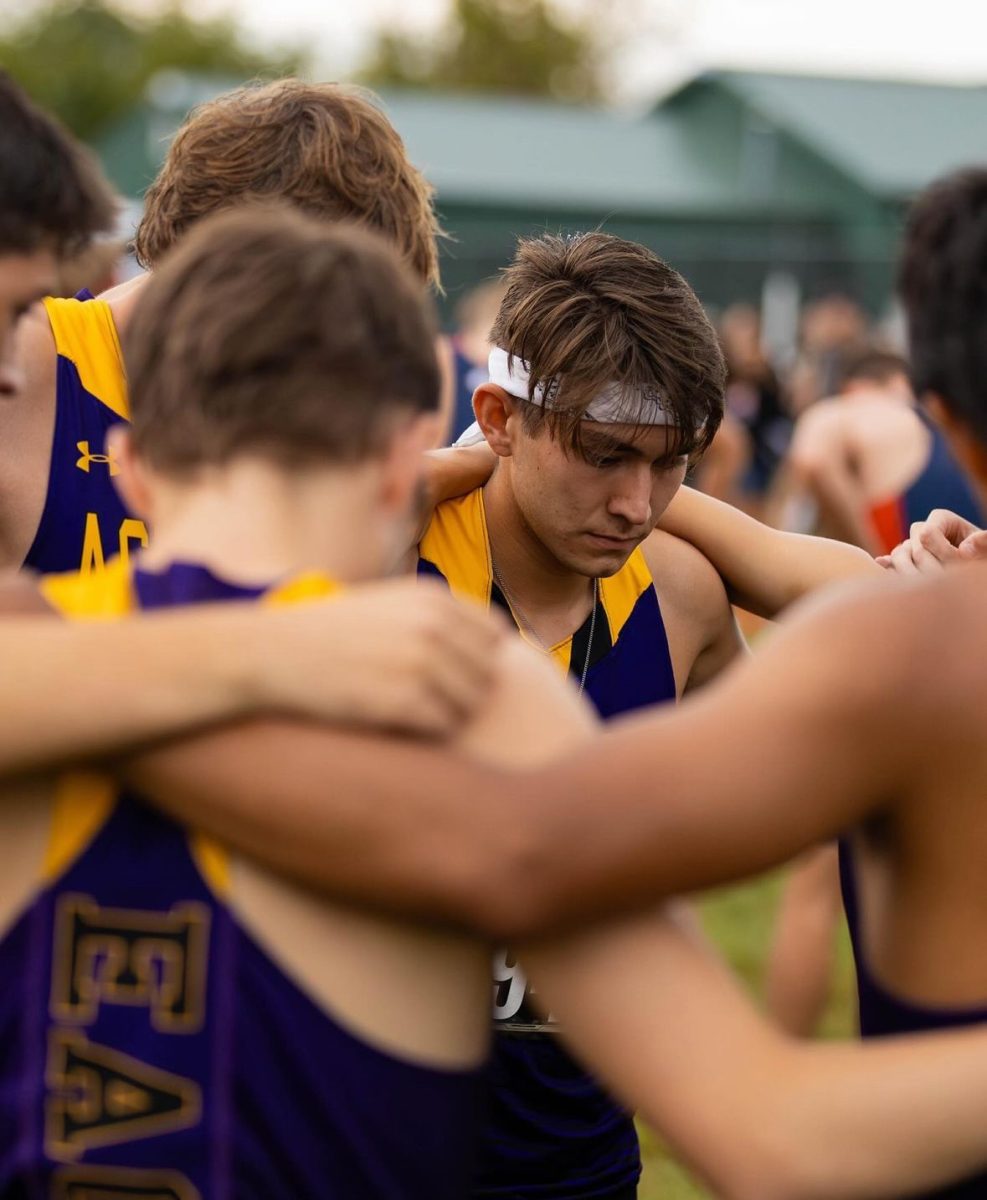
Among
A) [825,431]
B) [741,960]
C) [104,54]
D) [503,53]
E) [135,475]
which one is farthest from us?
[104,54]

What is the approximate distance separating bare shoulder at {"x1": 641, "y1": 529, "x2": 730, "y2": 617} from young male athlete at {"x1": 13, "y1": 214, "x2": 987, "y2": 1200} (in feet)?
5.28

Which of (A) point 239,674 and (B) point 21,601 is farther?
(B) point 21,601

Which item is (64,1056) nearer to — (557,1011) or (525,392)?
(557,1011)

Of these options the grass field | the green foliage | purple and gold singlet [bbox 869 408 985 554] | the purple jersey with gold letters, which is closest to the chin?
the purple jersey with gold letters

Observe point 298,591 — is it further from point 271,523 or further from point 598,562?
point 598,562

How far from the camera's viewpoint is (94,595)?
5.39 ft

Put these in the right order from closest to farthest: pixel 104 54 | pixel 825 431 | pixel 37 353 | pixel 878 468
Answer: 1. pixel 37 353
2. pixel 878 468
3. pixel 825 431
4. pixel 104 54

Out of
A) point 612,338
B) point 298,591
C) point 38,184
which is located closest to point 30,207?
point 38,184

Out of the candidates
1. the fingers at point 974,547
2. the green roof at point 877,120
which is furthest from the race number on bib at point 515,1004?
the green roof at point 877,120

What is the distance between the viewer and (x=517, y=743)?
4.99 feet

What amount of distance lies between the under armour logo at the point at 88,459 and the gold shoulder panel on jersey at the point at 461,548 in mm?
572

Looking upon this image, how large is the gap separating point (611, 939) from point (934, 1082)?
1.05ft

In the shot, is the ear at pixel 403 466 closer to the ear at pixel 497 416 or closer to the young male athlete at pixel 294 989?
the young male athlete at pixel 294 989

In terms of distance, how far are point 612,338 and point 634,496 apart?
295 millimetres
